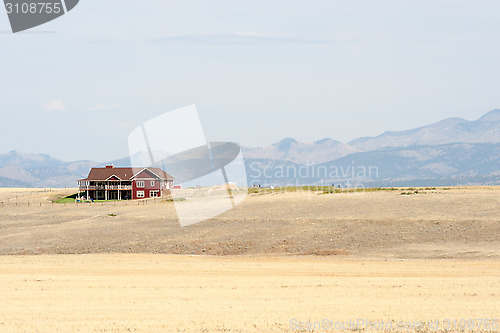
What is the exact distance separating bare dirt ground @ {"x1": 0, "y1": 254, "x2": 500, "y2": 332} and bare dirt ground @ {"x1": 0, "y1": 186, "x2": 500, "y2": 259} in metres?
5.73

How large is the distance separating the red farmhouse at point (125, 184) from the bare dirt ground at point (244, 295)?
83.1m

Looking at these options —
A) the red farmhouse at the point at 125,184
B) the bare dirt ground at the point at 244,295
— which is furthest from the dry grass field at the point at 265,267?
the red farmhouse at the point at 125,184

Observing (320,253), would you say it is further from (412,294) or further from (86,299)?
(86,299)

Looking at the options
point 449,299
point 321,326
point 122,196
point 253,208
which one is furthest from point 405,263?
point 122,196

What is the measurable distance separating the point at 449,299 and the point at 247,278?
11.8 m

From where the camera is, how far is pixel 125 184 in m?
127

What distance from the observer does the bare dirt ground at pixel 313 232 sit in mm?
47094

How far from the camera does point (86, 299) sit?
86.6 ft

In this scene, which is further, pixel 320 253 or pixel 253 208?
pixel 253 208

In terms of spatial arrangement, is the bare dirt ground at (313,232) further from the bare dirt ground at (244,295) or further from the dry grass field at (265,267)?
the bare dirt ground at (244,295)

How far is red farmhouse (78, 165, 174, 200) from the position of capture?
125938 mm

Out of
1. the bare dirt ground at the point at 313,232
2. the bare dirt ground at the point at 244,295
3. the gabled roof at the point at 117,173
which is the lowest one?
the bare dirt ground at the point at 313,232

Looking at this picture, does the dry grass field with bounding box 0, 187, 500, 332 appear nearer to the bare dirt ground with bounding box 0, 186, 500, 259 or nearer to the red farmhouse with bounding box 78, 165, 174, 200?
the bare dirt ground with bounding box 0, 186, 500, 259

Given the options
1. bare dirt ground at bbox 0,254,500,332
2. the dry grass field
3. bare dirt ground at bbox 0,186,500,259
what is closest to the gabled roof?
the dry grass field
